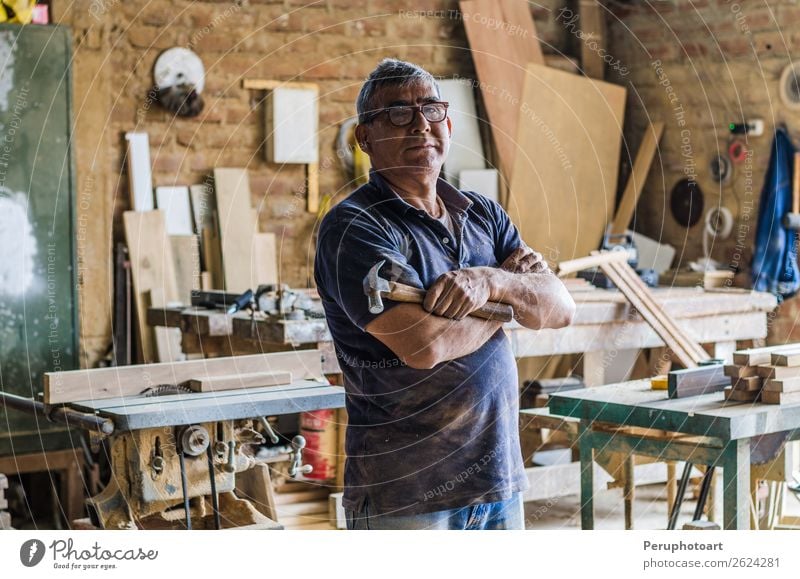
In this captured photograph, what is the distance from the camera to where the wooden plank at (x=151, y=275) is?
5531mm

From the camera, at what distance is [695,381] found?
3.42 metres

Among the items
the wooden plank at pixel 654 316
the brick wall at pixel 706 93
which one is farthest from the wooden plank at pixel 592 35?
the wooden plank at pixel 654 316

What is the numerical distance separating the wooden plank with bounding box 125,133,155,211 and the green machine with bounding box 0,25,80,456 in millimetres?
554

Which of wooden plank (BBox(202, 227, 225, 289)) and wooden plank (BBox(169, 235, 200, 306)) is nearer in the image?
wooden plank (BBox(169, 235, 200, 306))

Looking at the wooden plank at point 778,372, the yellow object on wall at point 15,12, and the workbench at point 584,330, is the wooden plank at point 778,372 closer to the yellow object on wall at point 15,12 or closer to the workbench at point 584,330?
the workbench at point 584,330

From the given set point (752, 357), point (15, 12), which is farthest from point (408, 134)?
point (15, 12)

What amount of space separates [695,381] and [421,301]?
4.30ft

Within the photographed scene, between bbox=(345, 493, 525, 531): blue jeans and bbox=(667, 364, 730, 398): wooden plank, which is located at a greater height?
bbox=(667, 364, 730, 398): wooden plank

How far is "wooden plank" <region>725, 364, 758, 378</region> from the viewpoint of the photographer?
3.33 meters

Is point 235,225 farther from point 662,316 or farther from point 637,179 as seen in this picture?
point 637,179

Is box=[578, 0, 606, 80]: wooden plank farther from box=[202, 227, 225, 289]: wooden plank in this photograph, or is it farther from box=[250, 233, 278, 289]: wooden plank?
box=[202, 227, 225, 289]: wooden plank

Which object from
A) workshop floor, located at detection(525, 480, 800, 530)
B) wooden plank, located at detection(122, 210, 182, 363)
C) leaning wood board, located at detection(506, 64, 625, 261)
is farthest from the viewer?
leaning wood board, located at detection(506, 64, 625, 261)

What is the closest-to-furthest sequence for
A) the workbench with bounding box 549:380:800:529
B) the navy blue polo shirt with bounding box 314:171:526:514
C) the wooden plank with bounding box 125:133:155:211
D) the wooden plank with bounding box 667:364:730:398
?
1. the navy blue polo shirt with bounding box 314:171:526:514
2. the workbench with bounding box 549:380:800:529
3. the wooden plank with bounding box 667:364:730:398
4. the wooden plank with bounding box 125:133:155:211

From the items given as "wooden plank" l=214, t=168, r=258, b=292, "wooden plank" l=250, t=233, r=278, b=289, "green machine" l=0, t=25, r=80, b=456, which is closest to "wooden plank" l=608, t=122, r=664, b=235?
"wooden plank" l=250, t=233, r=278, b=289
